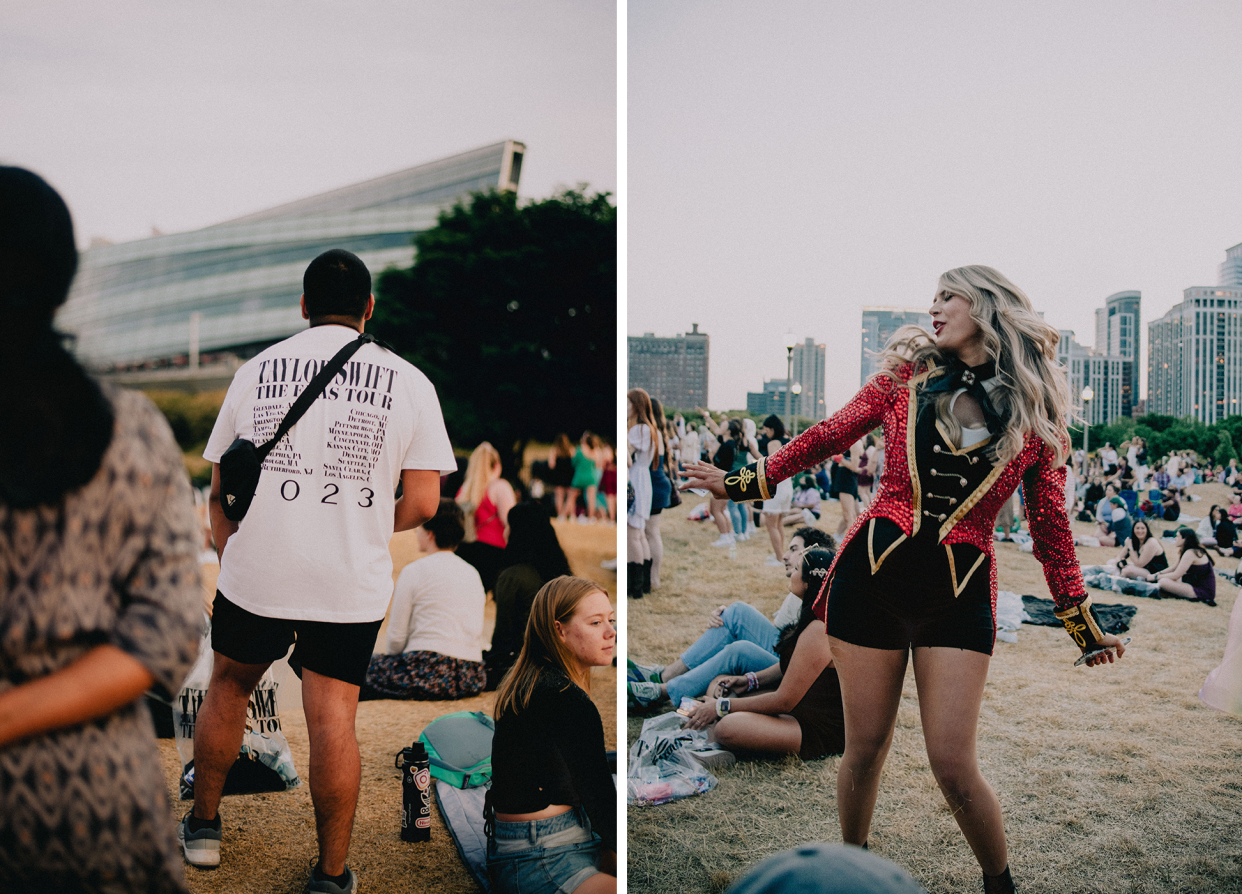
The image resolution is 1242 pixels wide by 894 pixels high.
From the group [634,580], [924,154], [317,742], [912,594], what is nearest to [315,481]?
[317,742]

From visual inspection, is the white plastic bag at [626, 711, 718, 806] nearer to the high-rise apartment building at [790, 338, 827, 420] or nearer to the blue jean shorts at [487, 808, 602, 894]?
the blue jean shorts at [487, 808, 602, 894]

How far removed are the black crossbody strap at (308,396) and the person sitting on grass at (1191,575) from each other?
2.82 meters

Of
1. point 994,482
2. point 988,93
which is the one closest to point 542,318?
point 988,93

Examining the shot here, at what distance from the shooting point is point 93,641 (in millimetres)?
1254

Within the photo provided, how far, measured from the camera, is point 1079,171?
2955 millimetres

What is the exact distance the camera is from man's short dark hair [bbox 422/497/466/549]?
348 centimetres

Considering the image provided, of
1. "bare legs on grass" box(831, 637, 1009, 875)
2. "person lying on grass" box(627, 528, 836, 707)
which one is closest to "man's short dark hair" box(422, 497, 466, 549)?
"person lying on grass" box(627, 528, 836, 707)

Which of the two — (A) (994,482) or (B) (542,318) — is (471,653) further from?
(A) (994,482)

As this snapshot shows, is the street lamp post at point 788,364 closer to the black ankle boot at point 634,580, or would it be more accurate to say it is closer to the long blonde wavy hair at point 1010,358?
the long blonde wavy hair at point 1010,358

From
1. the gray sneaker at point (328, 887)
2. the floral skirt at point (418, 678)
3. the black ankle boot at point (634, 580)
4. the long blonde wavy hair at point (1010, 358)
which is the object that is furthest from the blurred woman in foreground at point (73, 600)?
the black ankle boot at point (634, 580)

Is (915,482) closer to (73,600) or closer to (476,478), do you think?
(73,600)

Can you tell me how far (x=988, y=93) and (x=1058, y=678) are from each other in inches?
82.2

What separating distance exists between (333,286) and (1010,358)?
1845 mm

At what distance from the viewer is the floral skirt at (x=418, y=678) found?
10.8 ft
